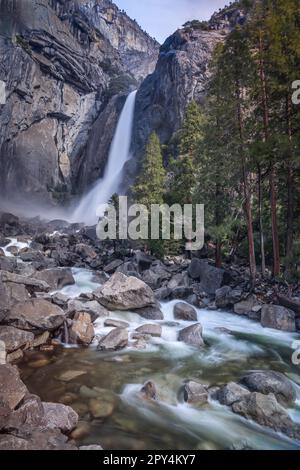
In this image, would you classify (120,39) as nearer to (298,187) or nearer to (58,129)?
(58,129)

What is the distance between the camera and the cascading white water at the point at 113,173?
54281 mm

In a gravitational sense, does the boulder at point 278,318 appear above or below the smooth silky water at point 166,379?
above

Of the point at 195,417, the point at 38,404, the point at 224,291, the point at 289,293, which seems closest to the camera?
the point at 38,404

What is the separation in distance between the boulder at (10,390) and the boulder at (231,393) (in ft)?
13.1

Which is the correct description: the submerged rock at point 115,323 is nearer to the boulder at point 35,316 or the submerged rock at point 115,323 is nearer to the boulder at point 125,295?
the boulder at point 125,295

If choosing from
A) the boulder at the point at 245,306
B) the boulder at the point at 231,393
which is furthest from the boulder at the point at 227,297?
the boulder at the point at 231,393

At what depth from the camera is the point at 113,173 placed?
56500 mm

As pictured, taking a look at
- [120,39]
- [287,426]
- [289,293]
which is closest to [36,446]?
[287,426]

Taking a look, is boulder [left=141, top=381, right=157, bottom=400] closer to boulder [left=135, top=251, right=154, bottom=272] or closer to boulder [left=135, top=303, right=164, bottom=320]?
boulder [left=135, top=303, right=164, bottom=320]

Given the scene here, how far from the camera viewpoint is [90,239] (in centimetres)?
3469

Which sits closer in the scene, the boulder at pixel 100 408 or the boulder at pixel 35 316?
the boulder at pixel 100 408

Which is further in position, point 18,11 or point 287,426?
point 18,11

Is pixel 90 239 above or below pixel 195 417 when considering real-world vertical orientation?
above

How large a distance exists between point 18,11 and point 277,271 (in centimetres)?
6819
